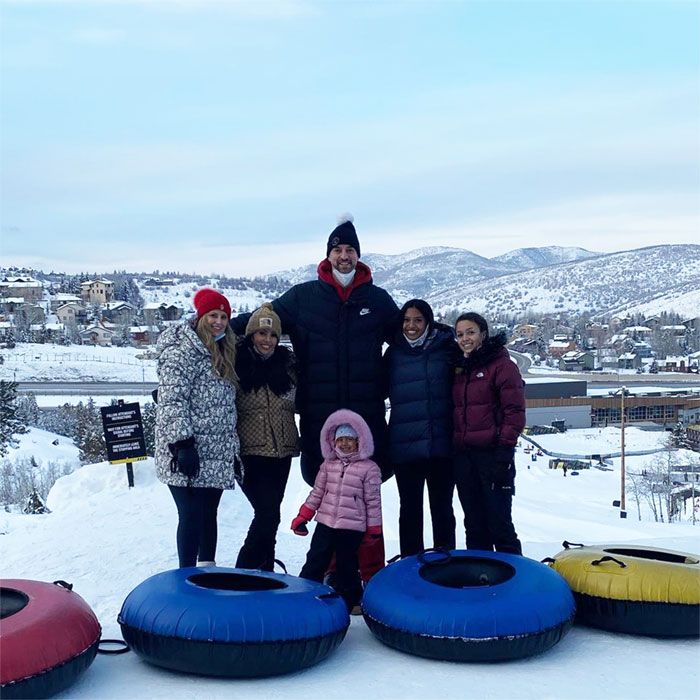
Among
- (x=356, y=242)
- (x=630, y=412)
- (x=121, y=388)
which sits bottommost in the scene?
(x=630, y=412)

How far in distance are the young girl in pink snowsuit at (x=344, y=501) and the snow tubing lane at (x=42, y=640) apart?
124 centimetres

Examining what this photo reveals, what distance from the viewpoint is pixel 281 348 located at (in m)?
4.55

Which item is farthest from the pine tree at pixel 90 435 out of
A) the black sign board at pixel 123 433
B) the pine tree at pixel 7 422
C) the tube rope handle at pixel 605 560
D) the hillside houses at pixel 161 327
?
the hillside houses at pixel 161 327

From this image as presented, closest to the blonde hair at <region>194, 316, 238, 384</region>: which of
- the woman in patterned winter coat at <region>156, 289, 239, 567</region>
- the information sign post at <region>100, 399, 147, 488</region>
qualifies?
the woman in patterned winter coat at <region>156, 289, 239, 567</region>

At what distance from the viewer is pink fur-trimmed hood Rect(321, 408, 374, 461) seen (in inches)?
167

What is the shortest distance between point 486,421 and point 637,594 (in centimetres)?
116

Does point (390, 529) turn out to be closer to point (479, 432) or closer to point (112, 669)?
point (479, 432)

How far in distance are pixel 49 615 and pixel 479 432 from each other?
2353mm

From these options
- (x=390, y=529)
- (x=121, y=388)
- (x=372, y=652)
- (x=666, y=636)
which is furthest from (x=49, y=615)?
(x=121, y=388)

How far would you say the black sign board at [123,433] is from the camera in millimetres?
10250

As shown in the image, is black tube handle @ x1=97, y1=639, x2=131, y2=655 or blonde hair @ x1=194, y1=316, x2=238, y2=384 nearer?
black tube handle @ x1=97, y1=639, x2=131, y2=655

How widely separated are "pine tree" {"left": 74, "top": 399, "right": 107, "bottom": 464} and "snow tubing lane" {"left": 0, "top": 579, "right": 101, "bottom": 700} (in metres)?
19.3

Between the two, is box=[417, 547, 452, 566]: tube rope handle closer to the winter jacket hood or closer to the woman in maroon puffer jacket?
the woman in maroon puffer jacket

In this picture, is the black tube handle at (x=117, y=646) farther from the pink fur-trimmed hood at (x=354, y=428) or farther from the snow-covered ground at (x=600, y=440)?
the snow-covered ground at (x=600, y=440)
